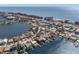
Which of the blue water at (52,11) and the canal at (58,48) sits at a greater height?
the blue water at (52,11)

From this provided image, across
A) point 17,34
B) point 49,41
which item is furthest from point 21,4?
point 49,41

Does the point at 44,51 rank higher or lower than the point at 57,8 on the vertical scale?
lower

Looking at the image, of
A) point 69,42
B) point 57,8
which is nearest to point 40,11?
point 57,8

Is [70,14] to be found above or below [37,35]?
above

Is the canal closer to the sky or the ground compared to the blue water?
closer to the ground

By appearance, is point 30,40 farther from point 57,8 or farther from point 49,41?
point 57,8

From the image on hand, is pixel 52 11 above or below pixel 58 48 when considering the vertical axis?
above

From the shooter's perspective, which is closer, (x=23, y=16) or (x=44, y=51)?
(x=44, y=51)
